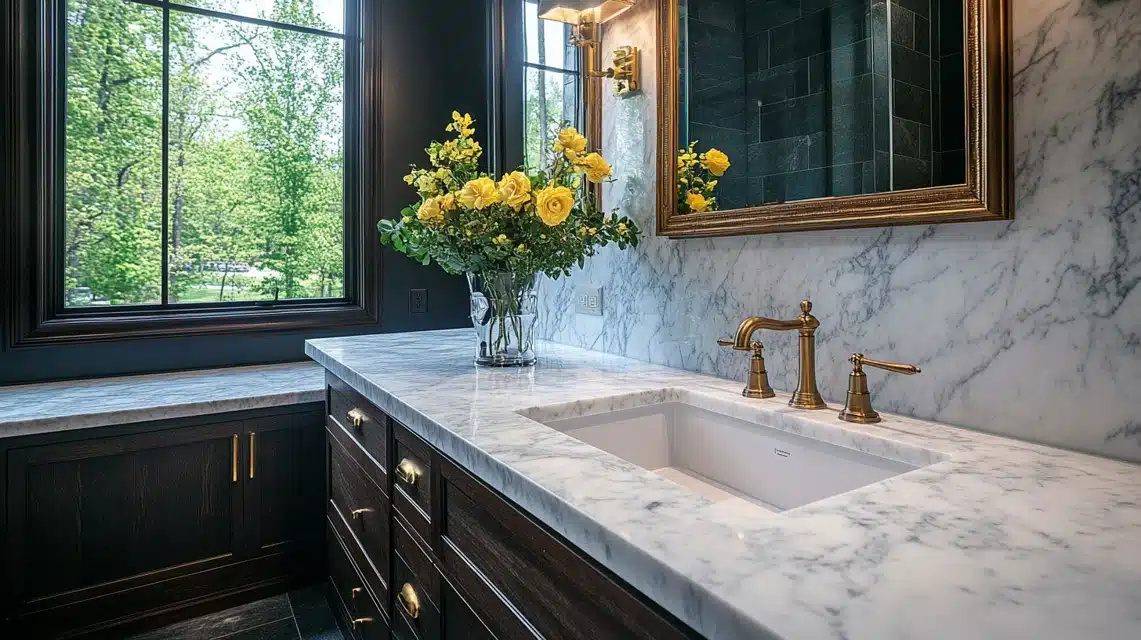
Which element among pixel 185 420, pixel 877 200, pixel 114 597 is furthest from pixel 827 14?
pixel 114 597

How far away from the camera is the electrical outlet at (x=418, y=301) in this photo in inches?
118

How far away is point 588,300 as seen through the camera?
1.96 metres

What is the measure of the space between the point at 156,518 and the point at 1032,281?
2332 millimetres

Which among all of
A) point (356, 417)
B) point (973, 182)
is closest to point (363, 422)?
point (356, 417)

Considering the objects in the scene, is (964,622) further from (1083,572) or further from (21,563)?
(21,563)

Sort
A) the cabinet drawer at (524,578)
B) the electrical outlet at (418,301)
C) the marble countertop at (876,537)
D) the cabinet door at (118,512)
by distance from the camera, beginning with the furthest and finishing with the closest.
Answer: the electrical outlet at (418,301), the cabinet door at (118,512), the cabinet drawer at (524,578), the marble countertop at (876,537)

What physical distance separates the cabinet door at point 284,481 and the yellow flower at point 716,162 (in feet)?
5.12

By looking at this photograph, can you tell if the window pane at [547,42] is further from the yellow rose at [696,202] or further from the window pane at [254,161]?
the window pane at [254,161]

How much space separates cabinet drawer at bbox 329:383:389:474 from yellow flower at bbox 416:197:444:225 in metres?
0.45

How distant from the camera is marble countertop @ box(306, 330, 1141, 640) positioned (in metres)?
0.48

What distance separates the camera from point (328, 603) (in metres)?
2.18

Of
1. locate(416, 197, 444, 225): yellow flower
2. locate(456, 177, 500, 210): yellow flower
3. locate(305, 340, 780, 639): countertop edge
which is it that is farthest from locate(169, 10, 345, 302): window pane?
locate(305, 340, 780, 639): countertop edge

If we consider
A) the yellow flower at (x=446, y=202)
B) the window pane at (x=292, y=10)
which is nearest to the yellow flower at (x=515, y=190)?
the yellow flower at (x=446, y=202)

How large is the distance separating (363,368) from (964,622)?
54.4 inches
